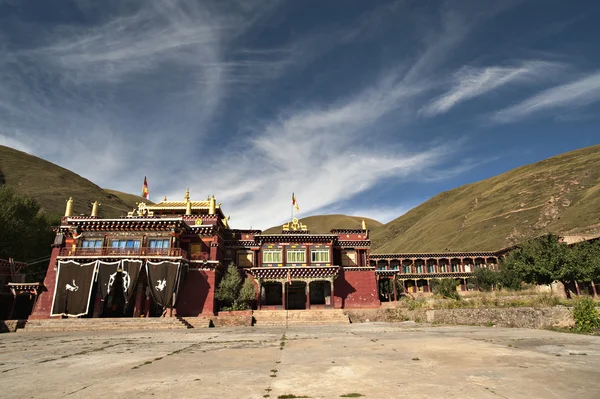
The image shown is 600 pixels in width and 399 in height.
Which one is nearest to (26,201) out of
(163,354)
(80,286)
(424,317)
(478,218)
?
(80,286)

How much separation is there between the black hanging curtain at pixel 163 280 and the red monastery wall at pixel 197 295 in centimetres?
230

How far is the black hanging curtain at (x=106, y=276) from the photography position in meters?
33.0

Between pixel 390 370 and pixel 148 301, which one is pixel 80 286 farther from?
pixel 390 370

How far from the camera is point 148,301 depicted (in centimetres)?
3419

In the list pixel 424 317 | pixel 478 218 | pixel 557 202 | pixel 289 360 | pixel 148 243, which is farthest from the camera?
pixel 478 218

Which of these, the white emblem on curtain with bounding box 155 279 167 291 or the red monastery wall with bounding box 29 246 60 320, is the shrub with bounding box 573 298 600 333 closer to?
the white emblem on curtain with bounding box 155 279 167 291

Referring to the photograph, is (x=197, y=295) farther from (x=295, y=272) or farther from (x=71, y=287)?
(x=71, y=287)

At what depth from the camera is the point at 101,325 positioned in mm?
28812

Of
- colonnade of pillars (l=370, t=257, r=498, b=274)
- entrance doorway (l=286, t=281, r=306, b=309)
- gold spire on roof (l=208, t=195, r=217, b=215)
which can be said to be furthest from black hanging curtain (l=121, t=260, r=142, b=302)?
colonnade of pillars (l=370, t=257, r=498, b=274)

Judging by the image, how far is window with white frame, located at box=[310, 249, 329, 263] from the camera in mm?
42031

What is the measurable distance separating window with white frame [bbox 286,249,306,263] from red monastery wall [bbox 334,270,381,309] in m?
4.80

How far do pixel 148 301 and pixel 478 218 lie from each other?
9308 cm

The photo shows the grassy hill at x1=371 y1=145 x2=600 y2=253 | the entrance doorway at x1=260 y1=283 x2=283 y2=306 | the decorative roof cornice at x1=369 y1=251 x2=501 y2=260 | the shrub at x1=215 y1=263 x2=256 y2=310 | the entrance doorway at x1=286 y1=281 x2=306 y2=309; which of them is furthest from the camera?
the grassy hill at x1=371 y1=145 x2=600 y2=253

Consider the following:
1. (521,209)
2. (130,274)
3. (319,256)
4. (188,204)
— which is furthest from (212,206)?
(521,209)
